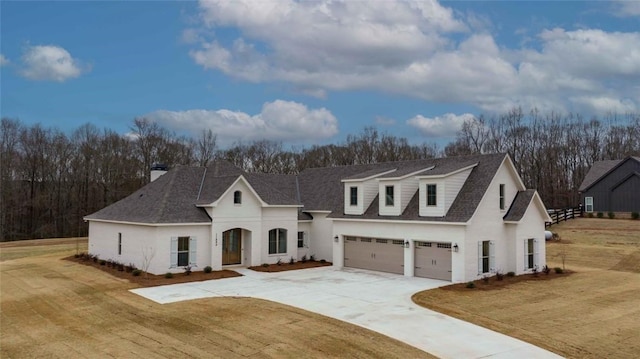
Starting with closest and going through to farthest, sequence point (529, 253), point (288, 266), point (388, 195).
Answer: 1. point (529, 253)
2. point (388, 195)
3. point (288, 266)

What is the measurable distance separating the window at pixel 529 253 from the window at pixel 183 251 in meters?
17.2

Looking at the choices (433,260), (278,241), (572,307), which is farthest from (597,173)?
(572,307)

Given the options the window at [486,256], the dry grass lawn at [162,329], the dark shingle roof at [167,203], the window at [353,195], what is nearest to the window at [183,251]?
the dark shingle roof at [167,203]

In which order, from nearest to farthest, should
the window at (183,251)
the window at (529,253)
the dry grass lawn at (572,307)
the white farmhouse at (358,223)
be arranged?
the dry grass lawn at (572,307), the white farmhouse at (358,223), the window at (529,253), the window at (183,251)

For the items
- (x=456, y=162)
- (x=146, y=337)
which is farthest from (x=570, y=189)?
(x=146, y=337)

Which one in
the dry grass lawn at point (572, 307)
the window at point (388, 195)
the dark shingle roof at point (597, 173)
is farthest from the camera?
the dark shingle roof at point (597, 173)

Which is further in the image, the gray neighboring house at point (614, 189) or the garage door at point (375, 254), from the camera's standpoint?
the gray neighboring house at point (614, 189)

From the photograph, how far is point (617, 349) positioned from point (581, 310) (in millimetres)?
4431

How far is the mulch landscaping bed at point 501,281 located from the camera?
813 inches

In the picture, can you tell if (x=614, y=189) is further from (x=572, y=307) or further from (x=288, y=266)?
(x=288, y=266)

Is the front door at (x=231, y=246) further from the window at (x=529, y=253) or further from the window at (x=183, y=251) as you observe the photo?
the window at (x=529, y=253)

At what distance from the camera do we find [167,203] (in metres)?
25.8

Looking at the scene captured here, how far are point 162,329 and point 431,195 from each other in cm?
1443

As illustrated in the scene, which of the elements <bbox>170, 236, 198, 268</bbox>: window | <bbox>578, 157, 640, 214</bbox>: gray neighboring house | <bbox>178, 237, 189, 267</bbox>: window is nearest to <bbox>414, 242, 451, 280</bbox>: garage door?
<bbox>170, 236, 198, 268</bbox>: window
